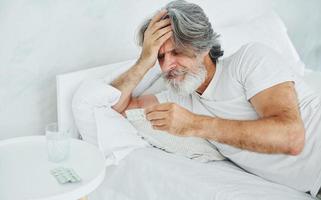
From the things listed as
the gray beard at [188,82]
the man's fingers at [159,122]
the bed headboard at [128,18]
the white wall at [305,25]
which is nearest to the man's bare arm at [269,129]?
the man's fingers at [159,122]

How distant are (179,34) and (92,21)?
1.34ft

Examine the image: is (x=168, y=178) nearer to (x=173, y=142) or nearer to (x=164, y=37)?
(x=173, y=142)

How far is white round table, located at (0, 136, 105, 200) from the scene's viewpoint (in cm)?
128

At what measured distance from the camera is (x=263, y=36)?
229cm

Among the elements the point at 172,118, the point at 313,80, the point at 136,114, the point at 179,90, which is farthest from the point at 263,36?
the point at 172,118

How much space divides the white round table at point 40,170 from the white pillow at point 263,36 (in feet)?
3.02

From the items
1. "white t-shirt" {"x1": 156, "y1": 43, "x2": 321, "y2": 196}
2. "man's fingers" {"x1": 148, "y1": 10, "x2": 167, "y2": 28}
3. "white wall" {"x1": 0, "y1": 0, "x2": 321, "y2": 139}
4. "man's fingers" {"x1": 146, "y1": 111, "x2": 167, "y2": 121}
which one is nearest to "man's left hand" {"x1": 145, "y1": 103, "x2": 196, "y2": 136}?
"man's fingers" {"x1": 146, "y1": 111, "x2": 167, "y2": 121}

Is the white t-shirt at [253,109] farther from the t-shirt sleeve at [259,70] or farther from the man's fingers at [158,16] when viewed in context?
the man's fingers at [158,16]

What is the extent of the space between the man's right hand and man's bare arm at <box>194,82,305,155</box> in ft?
1.03

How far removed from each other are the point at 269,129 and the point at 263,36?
3.14 feet

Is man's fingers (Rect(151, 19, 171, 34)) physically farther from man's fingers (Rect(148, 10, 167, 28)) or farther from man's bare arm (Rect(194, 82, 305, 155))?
man's bare arm (Rect(194, 82, 305, 155))

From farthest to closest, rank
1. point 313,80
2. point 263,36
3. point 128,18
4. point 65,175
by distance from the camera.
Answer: point 263,36 < point 313,80 < point 128,18 < point 65,175

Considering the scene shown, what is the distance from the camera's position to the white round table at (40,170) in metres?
1.28

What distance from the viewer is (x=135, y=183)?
1.58 m
